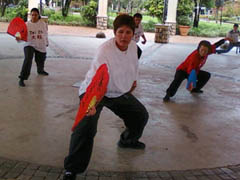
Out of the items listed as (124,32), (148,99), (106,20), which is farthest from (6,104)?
(106,20)

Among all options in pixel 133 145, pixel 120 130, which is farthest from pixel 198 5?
pixel 133 145

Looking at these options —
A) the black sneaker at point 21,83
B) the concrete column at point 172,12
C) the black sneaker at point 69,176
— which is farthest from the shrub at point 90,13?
the black sneaker at point 69,176

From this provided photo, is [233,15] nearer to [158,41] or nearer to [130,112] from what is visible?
[158,41]

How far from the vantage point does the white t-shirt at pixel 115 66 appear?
290 cm

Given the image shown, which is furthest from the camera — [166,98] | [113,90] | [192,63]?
[166,98]

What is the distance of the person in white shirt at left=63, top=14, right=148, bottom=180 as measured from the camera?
2.81 meters

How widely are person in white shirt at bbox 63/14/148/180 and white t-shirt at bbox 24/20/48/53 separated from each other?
11.7 feet

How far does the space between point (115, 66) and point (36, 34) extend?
381 centimetres

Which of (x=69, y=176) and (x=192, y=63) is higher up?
(x=192, y=63)

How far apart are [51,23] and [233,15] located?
56.6 feet

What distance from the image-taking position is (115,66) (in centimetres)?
296

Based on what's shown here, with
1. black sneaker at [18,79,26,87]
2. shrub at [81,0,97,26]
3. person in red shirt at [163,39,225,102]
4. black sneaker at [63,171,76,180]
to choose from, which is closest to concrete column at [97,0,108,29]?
shrub at [81,0,97,26]

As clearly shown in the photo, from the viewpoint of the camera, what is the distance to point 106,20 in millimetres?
22312

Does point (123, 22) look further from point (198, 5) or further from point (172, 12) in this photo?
point (198, 5)
